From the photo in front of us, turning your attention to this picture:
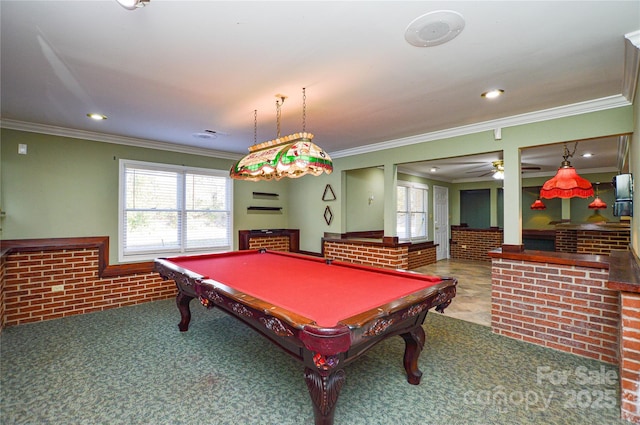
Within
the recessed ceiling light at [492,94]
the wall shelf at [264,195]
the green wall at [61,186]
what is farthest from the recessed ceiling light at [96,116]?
the recessed ceiling light at [492,94]

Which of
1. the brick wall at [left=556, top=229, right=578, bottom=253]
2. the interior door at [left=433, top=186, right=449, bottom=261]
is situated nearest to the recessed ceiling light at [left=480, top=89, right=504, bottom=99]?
the brick wall at [left=556, top=229, right=578, bottom=253]

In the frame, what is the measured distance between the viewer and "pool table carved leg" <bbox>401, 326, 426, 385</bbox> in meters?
2.08

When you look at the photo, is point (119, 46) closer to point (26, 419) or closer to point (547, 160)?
point (26, 419)

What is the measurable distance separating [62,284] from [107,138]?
194 centimetres

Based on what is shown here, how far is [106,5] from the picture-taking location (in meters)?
1.46

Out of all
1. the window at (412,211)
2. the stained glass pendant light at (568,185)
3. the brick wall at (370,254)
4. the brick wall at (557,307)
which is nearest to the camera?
the brick wall at (557,307)

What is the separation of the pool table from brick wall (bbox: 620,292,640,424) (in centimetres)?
96

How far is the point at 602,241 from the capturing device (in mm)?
4578

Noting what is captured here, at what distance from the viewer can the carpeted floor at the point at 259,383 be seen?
5.80 ft

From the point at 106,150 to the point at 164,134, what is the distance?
85cm

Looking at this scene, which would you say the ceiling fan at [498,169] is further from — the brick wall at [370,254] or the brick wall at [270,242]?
the brick wall at [270,242]

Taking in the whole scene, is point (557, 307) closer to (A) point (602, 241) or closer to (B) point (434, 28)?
(B) point (434, 28)

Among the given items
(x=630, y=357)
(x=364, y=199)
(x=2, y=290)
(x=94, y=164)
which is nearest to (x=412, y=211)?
(x=364, y=199)

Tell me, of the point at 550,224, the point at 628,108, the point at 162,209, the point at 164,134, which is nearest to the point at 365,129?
the point at 628,108
